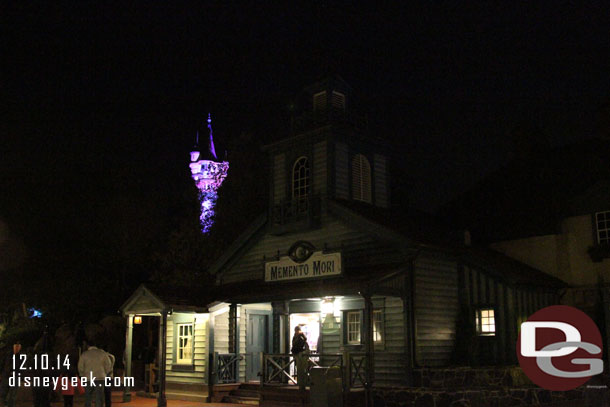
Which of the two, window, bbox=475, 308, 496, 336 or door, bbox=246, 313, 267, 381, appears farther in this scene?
door, bbox=246, 313, 267, 381

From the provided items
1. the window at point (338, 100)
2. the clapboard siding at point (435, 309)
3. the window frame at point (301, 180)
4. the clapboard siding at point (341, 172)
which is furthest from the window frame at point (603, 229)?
the window frame at point (301, 180)

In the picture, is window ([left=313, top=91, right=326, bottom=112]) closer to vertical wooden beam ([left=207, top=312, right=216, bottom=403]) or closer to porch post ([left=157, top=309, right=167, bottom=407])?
vertical wooden beam ([left=207, top=312, right=216, bottom=403])

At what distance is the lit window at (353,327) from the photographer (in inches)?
770

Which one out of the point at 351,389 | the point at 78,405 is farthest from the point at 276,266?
the point at 78,405

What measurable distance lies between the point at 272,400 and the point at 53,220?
24966mm

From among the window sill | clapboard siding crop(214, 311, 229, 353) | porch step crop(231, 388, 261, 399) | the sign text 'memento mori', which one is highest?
the sign text 'memento mori'

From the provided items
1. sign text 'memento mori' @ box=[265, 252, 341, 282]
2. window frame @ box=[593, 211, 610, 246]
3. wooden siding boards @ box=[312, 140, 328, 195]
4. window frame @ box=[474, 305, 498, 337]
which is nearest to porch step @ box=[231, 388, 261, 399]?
sign text 'memento mori' @ box=[265, 252, 341, 282]

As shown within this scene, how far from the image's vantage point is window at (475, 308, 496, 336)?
64.6 ft

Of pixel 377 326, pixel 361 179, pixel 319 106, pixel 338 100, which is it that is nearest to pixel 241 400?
pixel 377 326

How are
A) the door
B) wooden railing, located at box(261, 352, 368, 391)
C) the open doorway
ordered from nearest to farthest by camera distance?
wooden railing, located at box(261, 352, 368, 391), the open doorway, the door

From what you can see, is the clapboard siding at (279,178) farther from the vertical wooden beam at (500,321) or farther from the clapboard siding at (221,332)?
the vertical wooden beam at (500,321)

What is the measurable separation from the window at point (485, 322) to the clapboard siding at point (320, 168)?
610 centimetres

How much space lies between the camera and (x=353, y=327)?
776 inches
